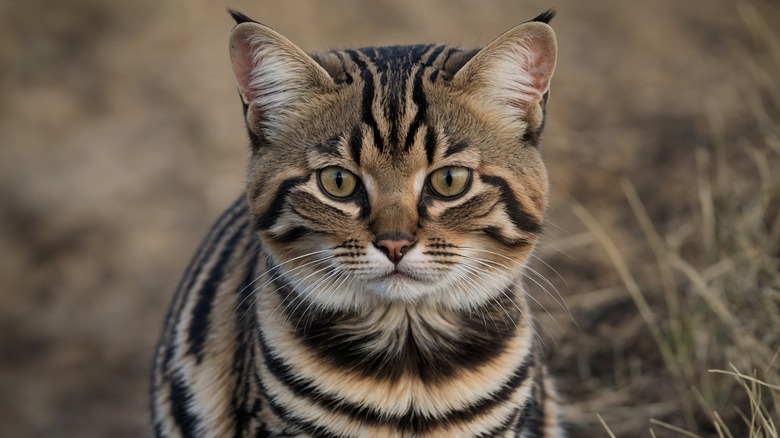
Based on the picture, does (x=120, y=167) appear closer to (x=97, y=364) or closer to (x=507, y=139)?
(x=97, y=364)

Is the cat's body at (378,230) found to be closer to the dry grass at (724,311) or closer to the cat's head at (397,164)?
the cat's head at (397,164)

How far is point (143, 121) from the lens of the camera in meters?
7.01

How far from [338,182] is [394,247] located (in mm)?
287

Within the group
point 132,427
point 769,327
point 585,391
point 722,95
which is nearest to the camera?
point 769,327

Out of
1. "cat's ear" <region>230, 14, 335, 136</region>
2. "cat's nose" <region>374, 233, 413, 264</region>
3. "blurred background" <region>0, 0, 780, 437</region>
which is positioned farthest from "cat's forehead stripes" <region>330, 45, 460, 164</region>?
"blurred background" <region>0, 0, 780, 437</region>

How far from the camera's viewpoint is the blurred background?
416cm

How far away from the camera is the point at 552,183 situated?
586 centimetres

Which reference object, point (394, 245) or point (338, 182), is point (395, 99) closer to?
point (338, 182)

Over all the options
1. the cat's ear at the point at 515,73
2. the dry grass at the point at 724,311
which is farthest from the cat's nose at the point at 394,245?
the dry grass at the point at 724,311

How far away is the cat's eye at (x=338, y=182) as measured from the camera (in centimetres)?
269

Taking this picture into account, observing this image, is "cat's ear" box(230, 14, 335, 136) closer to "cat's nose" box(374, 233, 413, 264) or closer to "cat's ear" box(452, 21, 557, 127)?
"cat's ear" box(452, 21, 557, 127)

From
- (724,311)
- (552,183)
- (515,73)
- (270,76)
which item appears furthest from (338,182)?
(552,183)

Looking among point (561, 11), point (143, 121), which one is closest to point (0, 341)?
point (143, 121)

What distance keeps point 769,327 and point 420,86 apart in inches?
77.6
